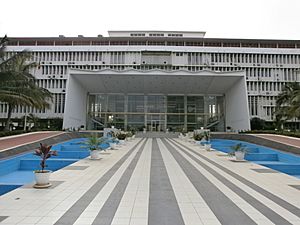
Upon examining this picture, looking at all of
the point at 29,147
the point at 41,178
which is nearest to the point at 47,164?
the point at 41,178

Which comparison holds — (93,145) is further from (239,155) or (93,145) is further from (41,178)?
(239,155)

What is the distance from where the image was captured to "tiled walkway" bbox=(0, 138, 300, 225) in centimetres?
413

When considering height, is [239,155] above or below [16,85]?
below

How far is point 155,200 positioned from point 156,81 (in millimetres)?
33636

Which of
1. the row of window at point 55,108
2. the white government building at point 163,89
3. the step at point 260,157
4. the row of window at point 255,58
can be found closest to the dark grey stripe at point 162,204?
the step at point 260,157

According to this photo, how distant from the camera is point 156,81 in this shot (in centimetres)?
3809

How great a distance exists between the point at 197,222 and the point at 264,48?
5054cm

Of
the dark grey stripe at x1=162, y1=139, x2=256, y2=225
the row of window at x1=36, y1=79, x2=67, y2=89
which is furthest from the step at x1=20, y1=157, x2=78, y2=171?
the row of window at x1=36, y1=79, x2=67, y2=89

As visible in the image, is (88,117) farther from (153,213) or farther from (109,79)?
(153,213)

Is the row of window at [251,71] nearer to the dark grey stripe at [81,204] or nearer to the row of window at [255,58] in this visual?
the row of window at [255,58]

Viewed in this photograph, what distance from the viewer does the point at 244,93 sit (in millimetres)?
34406

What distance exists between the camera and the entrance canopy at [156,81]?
35031mm

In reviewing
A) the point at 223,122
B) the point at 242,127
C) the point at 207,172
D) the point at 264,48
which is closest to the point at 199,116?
the point at 223,122

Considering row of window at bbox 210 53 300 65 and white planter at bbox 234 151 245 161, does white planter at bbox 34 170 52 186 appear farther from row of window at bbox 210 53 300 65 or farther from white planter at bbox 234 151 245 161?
row of window at bbox 210 53 300 65
